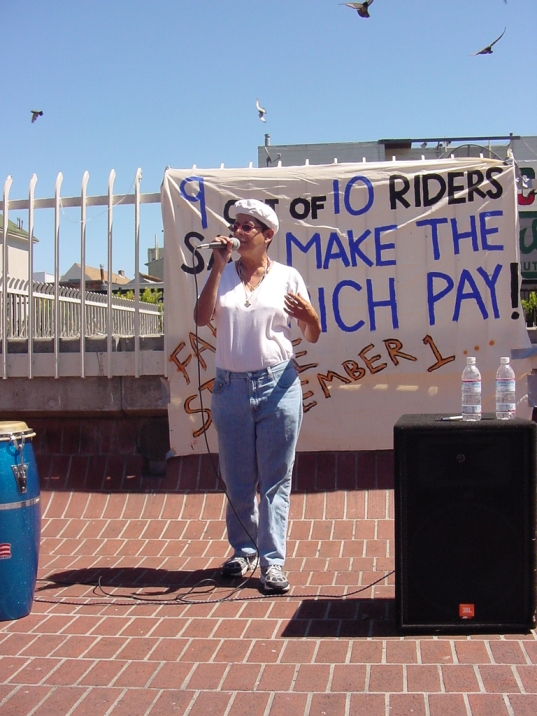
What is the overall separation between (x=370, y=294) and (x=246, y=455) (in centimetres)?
177

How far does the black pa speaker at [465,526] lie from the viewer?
3479 mm

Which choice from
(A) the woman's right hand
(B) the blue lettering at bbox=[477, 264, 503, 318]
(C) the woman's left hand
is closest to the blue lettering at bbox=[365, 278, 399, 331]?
(B) the blue lettering at bbox=[477, 264, 503, 318]

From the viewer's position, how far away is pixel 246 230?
14.6ft

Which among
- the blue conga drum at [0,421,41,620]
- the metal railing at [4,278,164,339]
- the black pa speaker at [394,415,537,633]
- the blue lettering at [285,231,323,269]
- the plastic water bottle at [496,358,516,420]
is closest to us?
the black pa speaker at [394,415,537,633]

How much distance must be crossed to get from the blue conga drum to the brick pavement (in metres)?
0.12

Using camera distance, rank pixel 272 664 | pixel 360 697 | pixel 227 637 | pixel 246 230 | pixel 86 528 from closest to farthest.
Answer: pixel 360 697 < pixel 272 664 < pixel 227 637 < pixel 246 230 < pixel 86 528

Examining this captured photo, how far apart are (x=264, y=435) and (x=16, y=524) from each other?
131 centimetres

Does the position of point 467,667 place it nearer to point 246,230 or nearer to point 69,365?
point 246,230

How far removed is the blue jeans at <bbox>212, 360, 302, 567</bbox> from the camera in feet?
14.4

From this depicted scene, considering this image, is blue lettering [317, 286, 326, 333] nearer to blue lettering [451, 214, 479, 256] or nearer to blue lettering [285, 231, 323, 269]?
blue lettering [285, 231, 323, 269]

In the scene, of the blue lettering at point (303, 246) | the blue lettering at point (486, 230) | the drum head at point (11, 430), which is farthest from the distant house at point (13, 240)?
the blue lettering at point (486, 230)

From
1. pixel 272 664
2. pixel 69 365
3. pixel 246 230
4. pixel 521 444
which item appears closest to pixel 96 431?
pixel 69 365

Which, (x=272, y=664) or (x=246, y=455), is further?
(x=246, y=455)

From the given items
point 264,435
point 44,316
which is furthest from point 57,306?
point 264,435
